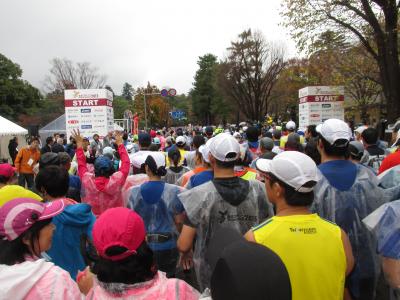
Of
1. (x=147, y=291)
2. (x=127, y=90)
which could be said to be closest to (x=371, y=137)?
(x=147, y=291)

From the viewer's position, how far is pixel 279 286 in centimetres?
107

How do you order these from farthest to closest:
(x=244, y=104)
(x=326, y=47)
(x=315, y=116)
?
(x=244, y=104)
(x=315, y=116)
(x=326, y=47)

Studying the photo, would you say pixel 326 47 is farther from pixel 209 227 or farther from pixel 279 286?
pixel 279 286

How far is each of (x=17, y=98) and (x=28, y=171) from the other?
34.4 m

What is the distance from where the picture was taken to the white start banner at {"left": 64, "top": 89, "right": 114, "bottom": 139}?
776 inches

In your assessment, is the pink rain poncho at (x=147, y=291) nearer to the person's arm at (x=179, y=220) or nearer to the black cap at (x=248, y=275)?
the black cap at (x=248, y=275)

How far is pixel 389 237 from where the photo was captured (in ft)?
7.80

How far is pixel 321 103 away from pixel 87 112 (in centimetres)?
1185

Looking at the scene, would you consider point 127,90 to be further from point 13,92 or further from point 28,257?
point 28,257

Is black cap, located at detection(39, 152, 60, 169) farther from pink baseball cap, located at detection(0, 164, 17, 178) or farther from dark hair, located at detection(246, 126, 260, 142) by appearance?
dark hair, located at detection(246, 126, 260, 142)

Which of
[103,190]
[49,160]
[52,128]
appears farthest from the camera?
[52,128]

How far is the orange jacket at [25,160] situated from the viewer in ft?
39.2

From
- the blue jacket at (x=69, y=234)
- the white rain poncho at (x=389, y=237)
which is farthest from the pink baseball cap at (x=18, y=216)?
the white rain poncho at (x=389, y=237)

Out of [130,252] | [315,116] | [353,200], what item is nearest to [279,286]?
[130,252]
